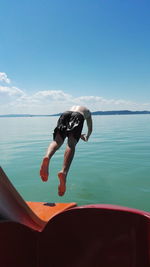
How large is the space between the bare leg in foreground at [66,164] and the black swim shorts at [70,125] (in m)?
0.09

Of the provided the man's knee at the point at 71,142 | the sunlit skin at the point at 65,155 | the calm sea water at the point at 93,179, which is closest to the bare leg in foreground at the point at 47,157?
the sunlit skin at the point at 65,155

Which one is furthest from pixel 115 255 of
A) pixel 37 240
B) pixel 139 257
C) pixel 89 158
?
pixel 89 158

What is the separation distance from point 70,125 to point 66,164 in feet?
1.60

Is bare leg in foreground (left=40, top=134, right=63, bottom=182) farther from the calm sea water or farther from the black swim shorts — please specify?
the calm sea water

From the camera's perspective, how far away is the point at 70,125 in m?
2.81

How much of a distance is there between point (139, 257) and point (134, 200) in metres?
2.19

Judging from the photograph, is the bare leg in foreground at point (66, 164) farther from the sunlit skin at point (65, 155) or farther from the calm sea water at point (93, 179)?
the calm sea water at point (93, 179)

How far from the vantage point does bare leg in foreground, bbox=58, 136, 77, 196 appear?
7.95ft

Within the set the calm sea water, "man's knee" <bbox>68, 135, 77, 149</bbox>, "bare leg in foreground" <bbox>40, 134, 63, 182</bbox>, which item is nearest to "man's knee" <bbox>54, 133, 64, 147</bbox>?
"bare leg in foreground" <bbox>40, 134, 63, 182</bbox>

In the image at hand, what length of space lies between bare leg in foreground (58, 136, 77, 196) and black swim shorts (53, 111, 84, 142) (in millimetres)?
86

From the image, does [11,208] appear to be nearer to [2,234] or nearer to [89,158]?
[2,234]

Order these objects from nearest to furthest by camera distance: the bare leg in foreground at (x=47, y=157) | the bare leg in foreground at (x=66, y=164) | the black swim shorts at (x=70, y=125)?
the bare leg in foreground at (x=66, y=164) < the bare leg in foreground at (x=47, y=157) < the black swim shorts at (x=70, y=125)

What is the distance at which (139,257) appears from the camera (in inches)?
45.9

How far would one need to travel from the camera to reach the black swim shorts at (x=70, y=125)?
2768 millimetres
